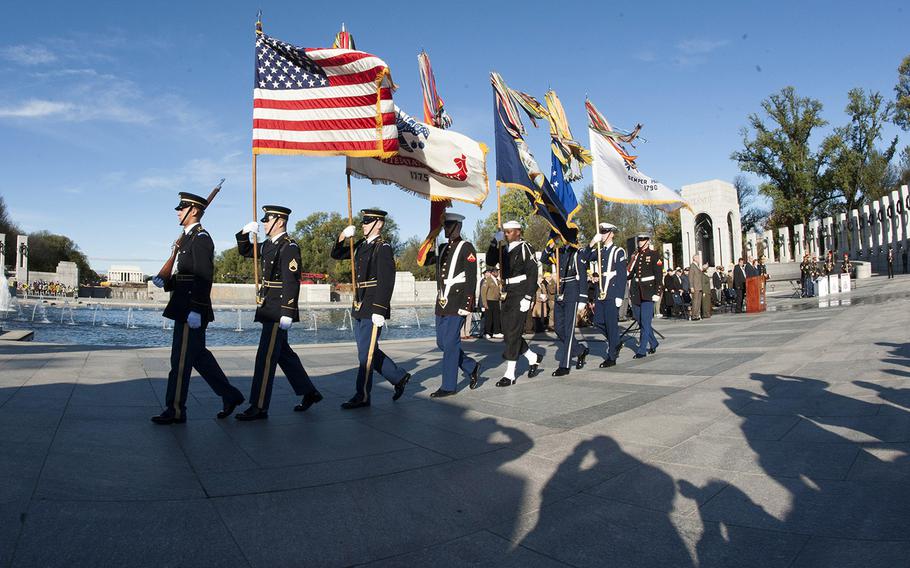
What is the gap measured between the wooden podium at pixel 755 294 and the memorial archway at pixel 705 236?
33630 mm

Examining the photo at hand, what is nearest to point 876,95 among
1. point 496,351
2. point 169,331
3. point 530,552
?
point 496,351

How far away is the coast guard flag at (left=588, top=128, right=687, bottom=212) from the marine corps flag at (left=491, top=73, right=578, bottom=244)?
1.18m

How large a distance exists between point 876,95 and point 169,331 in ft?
207

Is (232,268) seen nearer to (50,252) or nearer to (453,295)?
(50,252)

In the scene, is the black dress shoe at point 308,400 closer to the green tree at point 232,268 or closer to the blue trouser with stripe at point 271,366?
the blue trouser with stripe at point 271,366

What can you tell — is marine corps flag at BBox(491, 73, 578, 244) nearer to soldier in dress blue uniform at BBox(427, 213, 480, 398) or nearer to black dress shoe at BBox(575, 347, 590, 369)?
black dress shoe at BBox(575, 347, 590, 369)

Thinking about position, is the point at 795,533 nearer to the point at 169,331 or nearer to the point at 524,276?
the point at 524,276

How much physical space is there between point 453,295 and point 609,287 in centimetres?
312

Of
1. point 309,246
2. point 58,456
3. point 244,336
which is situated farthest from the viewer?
point 309,246

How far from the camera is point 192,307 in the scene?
5012mm

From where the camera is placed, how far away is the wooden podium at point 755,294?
18234 mm

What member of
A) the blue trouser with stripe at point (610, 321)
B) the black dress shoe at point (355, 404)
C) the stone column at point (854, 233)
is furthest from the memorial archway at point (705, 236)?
the black dress shoe at point (355, 404)

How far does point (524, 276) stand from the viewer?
7176mm

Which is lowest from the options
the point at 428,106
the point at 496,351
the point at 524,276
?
the point at 496,351
